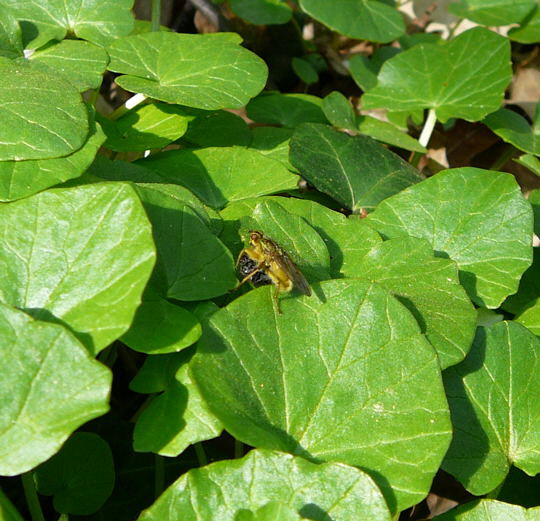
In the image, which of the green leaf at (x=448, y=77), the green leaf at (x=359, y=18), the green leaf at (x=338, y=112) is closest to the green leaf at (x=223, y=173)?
the green leaf at (x=338, y=112)

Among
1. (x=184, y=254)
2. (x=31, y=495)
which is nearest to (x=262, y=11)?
(x=184, y=254)

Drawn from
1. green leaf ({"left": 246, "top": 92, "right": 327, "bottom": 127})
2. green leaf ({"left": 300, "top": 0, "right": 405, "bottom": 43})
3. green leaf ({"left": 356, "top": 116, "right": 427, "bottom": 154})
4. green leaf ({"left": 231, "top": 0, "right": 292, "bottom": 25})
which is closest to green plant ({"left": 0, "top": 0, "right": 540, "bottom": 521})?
green leaf ({"left": 356, "top": 116, "right": 427, "bottom": 154})

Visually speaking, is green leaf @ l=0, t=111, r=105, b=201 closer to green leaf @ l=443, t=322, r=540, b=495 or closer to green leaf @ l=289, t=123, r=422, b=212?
green leaf @ l=289, t=123, r=422, b=212

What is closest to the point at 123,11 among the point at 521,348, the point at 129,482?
the point at 129,482

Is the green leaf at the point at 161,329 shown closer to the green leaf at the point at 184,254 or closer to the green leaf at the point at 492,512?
the green leaf at the point at 184,254

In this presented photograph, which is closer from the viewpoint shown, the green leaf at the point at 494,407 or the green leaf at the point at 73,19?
the green leaf at the point at 494,407

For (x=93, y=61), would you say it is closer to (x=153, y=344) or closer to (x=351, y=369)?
(x=153, y=344)

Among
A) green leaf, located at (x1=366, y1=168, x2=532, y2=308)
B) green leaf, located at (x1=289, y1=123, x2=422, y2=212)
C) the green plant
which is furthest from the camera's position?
green leaf, located at (x1=289, y1=123, x2=422, y2=212)
